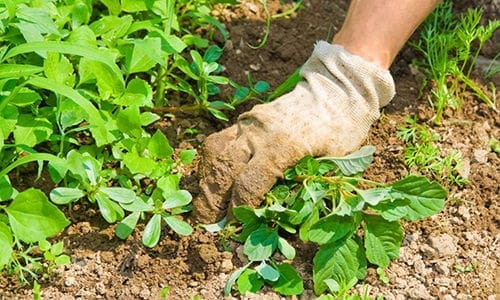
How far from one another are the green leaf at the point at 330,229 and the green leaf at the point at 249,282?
7.2 inches

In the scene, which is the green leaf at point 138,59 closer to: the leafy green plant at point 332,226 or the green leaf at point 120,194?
the green leaf at point 120,194

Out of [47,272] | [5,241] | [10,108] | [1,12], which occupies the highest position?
[1,12]

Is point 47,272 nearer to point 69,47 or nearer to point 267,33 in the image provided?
point 69,47

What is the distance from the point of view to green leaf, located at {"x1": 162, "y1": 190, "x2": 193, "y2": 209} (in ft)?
8.68

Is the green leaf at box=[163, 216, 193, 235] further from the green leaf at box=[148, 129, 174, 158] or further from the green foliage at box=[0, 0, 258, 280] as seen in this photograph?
the green leaf at box=[148, 129, 174, 158]

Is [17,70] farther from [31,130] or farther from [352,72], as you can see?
[352,72]

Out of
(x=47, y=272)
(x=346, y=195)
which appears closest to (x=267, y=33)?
(x=346, y=195)

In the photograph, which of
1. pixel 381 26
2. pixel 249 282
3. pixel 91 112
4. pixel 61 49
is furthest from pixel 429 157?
pixel 61 49

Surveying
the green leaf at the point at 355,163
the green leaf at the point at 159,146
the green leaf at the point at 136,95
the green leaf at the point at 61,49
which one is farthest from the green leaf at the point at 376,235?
the green leaf at the point at 61,49

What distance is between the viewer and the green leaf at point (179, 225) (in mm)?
2598

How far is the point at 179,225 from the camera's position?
2607mm

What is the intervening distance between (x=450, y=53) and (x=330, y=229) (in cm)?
100

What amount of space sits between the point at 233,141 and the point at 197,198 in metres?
0.19

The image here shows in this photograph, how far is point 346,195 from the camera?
2.63 meters
